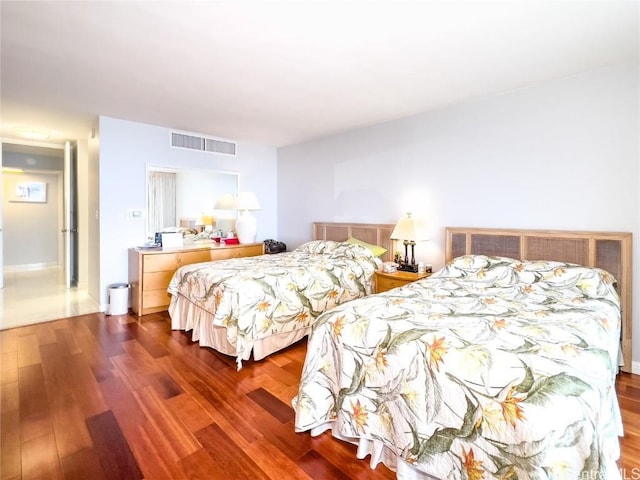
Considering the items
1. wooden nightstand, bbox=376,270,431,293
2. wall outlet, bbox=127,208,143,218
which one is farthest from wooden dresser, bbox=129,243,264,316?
wooden nightstand, bbox=376,270,431,293

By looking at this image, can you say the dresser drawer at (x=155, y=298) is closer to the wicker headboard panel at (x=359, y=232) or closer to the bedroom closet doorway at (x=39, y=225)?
the bedroom closet doorway at (x=39, y=225)

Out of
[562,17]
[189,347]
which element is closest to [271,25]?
[562,17]

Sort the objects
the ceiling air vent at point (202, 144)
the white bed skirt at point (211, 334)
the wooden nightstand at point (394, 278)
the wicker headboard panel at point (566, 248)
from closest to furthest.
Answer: the wicker headboard panel at point (566, 248) → the white bed skirt at point (211, 334) → the wooden nightstand at point (394, 278) → the ceiling air vent at point (202, 144)

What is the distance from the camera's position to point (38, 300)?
4.27 meters

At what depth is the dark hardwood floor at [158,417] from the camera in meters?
1.52

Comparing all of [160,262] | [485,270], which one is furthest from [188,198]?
[485,270]

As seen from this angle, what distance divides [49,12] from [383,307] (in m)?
2.63

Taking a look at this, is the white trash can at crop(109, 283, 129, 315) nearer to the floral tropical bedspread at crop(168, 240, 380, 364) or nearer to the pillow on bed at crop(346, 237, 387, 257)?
the floral tropical bedspread at crop(168, 240, 380, 364)

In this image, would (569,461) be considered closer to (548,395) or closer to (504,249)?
(548,395)

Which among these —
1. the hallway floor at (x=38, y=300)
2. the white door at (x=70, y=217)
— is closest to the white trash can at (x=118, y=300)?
the hallway floor at (x=38, y=300)

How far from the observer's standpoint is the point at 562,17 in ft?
6.14

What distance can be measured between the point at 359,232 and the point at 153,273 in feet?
8.67

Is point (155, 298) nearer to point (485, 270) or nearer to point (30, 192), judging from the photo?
point (485, 270)

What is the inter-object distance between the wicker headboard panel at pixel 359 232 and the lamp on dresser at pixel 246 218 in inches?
38.1
